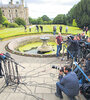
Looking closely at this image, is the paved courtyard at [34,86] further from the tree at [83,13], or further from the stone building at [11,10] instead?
the stone building at [11,10]

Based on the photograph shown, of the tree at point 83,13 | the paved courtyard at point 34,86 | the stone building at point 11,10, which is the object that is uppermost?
the stone building at point 11,10

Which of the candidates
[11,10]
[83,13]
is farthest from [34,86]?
[11,10]

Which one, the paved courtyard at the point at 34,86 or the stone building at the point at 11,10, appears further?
the stone building at the point at 11,10

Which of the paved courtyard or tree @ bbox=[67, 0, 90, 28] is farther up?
tree @ bbox=[67, 0, 90, 28]

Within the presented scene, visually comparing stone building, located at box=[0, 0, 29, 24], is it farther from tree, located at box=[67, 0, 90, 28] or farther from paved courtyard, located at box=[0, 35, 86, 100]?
paved courtyard, located at box=[0, 35, 86, 100]

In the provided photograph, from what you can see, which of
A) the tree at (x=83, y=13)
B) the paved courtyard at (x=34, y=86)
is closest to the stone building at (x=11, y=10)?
the tree at (x=83, y=13)

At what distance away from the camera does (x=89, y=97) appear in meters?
4.09

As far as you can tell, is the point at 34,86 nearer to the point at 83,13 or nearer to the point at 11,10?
the point at 83,13

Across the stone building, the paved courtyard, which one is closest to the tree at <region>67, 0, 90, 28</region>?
the paved courtyard

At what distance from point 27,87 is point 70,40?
400 cm

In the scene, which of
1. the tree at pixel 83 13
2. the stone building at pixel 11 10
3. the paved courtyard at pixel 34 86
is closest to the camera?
the paved courtyard at pixel 34 86

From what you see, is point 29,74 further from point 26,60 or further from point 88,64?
point 88,64

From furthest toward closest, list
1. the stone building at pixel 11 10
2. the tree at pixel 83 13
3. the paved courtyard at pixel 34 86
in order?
the stone building at pixel 11 10, the tree at pixel 83 13, the paved courtyard at pixel 34 86

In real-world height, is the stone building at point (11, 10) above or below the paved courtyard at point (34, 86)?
above
